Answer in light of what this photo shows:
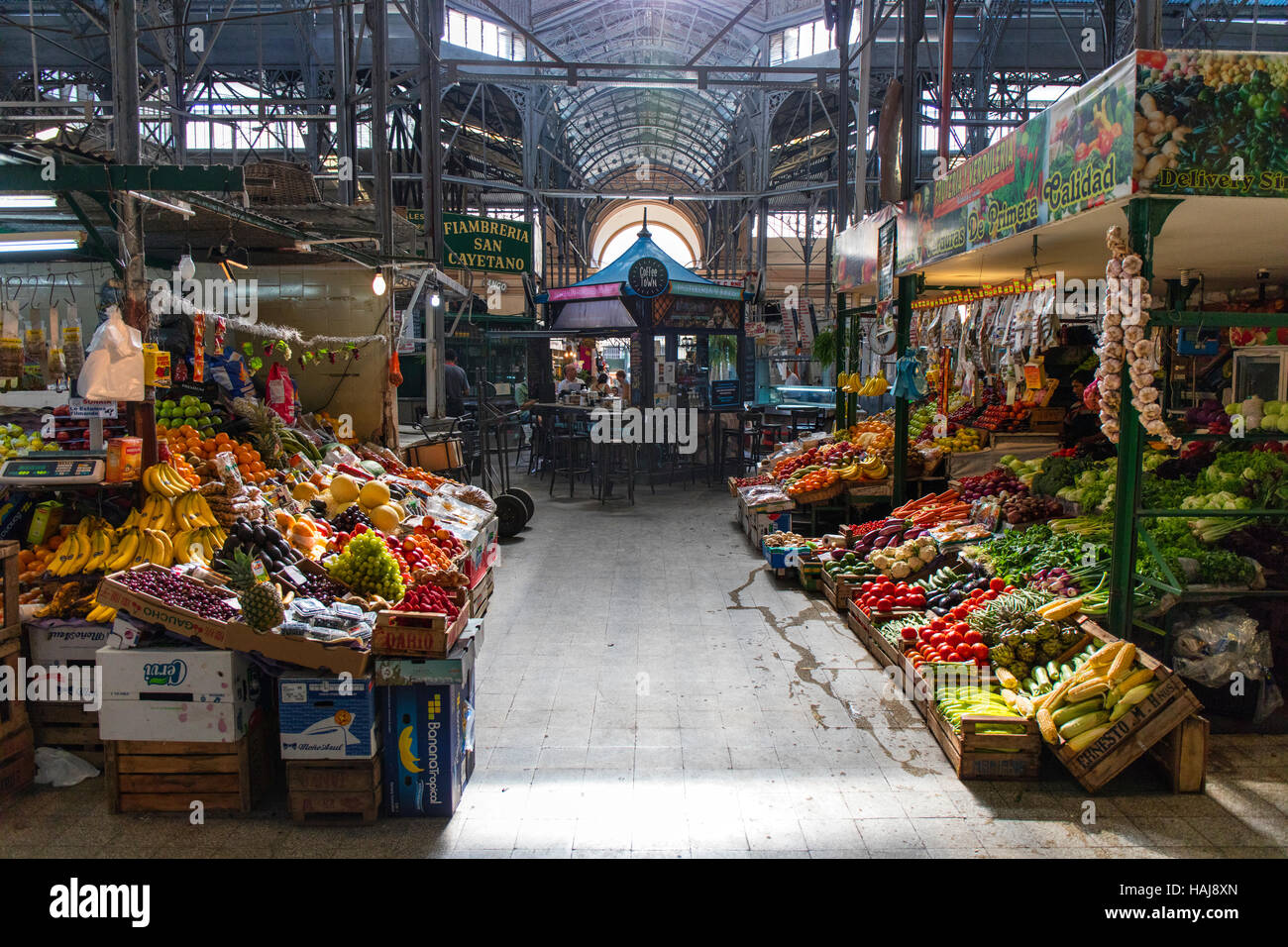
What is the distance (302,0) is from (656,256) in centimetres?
932

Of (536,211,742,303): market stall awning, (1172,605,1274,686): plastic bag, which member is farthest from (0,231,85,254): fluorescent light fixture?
(536,211,742,303): market stall awning

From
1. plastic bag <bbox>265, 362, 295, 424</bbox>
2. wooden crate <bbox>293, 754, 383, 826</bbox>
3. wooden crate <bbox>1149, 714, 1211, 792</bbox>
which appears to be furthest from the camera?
plastic bag <bbox>265, 362, 295, 424</bbox>

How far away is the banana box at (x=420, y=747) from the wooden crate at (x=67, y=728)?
1.60 m

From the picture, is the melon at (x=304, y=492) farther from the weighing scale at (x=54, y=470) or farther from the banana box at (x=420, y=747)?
the banana box at (x=420, y=747)

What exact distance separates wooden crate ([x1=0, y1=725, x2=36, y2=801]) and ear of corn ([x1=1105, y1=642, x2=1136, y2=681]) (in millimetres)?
5298

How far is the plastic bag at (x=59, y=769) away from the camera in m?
4.17

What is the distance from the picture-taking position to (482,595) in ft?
23.8

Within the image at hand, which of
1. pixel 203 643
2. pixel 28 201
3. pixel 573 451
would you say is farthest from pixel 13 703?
pixel 573 451

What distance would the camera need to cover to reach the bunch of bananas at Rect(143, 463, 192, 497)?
4.89 meters

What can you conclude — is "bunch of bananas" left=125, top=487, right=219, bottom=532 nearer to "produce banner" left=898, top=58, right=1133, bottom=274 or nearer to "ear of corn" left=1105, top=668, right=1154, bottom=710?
"ear of corn" left=1105, top=668, right=1154, bottom=710

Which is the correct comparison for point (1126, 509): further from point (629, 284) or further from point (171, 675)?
point (629, 284)

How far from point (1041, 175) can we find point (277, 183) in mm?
7056

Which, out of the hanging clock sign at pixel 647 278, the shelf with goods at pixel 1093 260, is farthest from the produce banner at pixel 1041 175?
the hanging clock sign at pixel 647 278
